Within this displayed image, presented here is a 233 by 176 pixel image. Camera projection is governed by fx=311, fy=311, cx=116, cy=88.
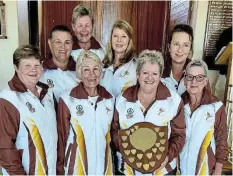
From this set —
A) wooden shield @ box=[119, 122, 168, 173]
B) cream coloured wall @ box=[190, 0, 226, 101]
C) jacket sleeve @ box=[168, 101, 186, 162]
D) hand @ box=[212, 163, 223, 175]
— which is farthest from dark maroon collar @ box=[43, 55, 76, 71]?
cream coloured wall @ box=[190, 0, 226, 101]

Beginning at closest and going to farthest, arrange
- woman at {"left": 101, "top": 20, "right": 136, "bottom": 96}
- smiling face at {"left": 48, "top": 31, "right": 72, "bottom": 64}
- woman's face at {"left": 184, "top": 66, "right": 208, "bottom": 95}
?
1. woman's face at {"left": 184, "top": 66, "right": 208, "bottom": 95}
2. smiling face at {"left": 48, "top": 31, "right": 72, "bottom": 64}
3. woman at {"left": 101, "top": 20, "right": 136, "bottom": 96}

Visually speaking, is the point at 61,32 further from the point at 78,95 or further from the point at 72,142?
the point at 72,142

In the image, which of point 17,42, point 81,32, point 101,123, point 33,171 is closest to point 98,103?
point 101,123

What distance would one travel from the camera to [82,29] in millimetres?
2035

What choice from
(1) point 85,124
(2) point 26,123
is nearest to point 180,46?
(1) point 85,124

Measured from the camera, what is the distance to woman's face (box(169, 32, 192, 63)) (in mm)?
1820

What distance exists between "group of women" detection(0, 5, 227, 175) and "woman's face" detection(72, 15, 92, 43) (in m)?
0.40

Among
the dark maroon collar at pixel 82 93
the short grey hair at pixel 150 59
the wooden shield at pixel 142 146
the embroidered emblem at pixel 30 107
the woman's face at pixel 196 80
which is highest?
the short grey hair at pixel 150 59

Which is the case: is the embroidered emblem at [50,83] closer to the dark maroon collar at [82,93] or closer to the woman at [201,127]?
the dark maroon collar at [82,93]

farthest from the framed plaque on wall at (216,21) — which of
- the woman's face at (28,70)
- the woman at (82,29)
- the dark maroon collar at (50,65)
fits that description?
the woman's face at (28,70)

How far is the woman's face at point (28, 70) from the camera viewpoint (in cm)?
152

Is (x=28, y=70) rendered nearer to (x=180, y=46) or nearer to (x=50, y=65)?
(x=50, y=65)

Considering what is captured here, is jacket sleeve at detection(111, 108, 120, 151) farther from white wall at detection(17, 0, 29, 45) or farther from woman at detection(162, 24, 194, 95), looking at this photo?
white wall at detection(17, 0, 29, 45)

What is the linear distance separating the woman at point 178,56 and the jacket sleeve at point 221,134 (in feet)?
0.84
